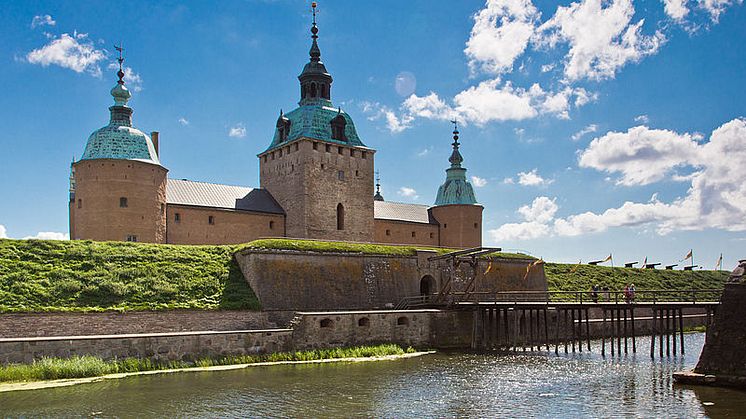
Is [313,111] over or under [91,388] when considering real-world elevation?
over

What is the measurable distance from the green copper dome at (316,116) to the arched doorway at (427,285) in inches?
442

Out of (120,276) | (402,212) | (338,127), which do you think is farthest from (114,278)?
(402,212)

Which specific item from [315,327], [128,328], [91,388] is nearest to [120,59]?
[128,328]

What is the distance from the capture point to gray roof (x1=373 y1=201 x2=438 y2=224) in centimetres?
4691

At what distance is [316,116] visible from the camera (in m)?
40.8

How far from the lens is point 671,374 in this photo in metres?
20.3

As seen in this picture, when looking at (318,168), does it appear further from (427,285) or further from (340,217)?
(427,285)

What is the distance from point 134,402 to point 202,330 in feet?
28.2

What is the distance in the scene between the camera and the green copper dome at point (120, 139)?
107 ft

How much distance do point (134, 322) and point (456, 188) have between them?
30.3m

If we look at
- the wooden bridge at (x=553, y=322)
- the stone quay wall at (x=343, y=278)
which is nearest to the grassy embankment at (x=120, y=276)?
the stone quay wall at (x=343, y=278)

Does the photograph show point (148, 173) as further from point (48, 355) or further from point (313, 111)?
point (48, 355)

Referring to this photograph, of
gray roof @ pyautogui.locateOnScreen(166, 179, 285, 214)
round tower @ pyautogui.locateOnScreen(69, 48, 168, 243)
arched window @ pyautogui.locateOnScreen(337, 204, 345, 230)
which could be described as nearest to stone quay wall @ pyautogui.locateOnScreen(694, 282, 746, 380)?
arched window @ pyautogui.locateOnScreen(337, 204, 345, 230)

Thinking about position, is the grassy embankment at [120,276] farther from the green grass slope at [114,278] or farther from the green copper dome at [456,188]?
the green copper dome at [456,188]
